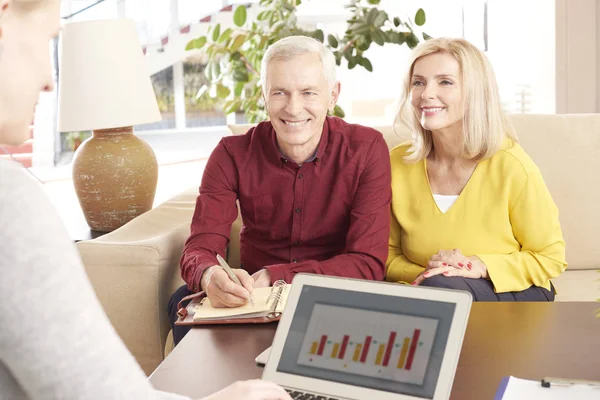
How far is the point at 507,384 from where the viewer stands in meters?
1.18

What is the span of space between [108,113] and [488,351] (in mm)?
1918

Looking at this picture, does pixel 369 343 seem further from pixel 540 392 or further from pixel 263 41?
pixel 263 41

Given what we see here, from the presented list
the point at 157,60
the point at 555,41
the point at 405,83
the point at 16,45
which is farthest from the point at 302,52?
the point at 157,60

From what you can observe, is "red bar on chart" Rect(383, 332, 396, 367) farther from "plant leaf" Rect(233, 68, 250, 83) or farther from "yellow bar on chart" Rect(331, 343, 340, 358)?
"plant leaf" Rect(233, 68, 250, 83)

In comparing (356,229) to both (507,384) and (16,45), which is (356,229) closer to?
(507,384)

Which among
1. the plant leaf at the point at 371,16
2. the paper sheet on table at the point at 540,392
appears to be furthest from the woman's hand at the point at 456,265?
the plant leaf at the point at 371,16

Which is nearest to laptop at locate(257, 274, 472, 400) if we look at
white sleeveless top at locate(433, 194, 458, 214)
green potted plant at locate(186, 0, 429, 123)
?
white sleeveless top at locate(433, 194, 458, 214)

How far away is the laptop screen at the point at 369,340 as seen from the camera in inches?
42.7

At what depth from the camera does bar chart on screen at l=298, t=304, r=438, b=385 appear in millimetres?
1091

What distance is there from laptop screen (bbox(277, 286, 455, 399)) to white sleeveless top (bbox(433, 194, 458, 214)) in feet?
3.81

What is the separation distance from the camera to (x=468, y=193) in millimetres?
2244

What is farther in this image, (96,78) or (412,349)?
(96,78)

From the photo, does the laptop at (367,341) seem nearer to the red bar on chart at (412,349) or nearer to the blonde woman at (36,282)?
the red bar on chart at (412,349)

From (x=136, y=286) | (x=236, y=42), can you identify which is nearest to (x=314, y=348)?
(x=136, y=286)
